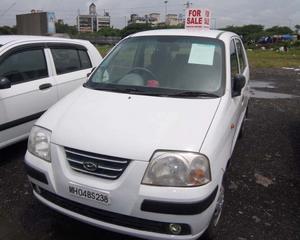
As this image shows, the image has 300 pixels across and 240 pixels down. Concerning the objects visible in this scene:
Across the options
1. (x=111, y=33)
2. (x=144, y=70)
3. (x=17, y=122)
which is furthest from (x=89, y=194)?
(x=111, y=33)

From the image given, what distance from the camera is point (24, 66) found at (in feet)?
15.4

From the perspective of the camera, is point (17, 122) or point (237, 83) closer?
point (237, 83)

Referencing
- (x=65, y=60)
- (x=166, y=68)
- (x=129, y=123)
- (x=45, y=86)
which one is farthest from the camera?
(x=65, y=60)

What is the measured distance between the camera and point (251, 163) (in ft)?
15.6

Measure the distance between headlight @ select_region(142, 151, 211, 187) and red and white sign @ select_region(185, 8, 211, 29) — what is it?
4738 mm

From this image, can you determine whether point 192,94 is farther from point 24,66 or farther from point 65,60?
point 65,60

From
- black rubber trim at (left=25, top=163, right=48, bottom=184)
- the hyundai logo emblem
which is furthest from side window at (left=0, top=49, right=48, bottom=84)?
the hyundai logo emblem

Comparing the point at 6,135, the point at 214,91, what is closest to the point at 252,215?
the point at 214,91

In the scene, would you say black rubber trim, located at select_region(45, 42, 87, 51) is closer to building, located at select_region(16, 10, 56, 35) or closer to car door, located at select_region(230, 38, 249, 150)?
car door, located at select_region(230, 38, 249, 150)

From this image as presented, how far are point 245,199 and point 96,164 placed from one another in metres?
1.97

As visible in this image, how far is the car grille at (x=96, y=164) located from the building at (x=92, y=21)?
200 ft

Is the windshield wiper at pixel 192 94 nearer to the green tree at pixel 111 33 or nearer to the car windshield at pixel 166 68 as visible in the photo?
the car windshield at pixel 166 68

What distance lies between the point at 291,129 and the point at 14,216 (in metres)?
5.05

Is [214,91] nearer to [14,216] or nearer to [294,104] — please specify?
[14,216]
